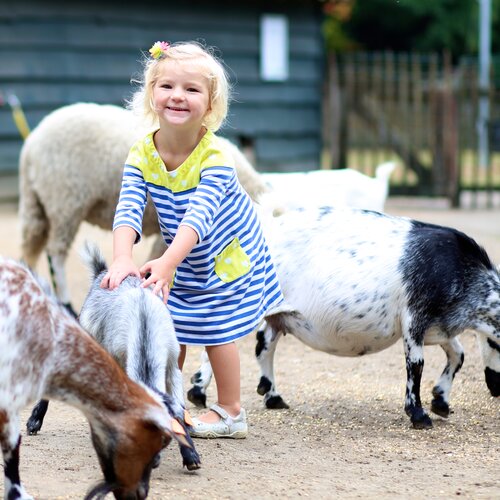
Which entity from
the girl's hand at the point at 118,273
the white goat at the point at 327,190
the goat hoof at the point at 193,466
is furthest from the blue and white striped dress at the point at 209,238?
the white goat at the point at 327,190

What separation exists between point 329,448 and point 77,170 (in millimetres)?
3696

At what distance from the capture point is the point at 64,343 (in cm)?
317

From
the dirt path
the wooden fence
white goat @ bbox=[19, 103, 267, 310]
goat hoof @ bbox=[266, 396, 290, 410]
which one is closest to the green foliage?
the wooden fence

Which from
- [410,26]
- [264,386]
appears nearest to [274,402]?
[264,386]

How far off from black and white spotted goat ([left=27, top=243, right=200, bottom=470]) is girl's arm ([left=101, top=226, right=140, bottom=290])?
3cm

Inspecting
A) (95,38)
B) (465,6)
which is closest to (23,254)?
(95,38)

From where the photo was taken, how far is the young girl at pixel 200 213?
13.2ft

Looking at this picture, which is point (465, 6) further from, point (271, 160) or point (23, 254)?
point (23, 254)

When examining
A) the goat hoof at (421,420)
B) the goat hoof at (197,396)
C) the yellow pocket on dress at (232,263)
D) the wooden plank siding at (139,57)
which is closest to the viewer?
the yellow pocket on dress at (232,263)

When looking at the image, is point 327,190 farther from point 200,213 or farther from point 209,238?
point 200,213

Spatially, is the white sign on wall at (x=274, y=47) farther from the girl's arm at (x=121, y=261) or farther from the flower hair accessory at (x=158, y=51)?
the girl's arm at (x=121, y=261)

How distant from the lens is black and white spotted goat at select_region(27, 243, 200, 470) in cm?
347

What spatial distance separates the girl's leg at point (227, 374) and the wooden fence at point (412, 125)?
10.6 metres

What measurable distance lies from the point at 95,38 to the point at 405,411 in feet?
36.6
